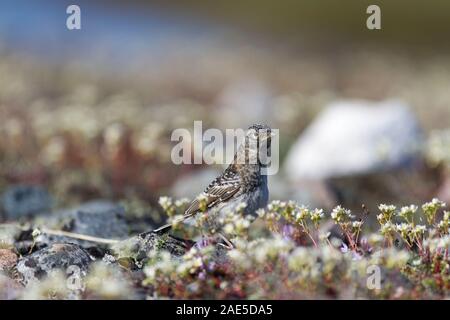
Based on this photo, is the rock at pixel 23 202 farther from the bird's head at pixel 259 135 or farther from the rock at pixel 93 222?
the bird's head at pixel 259 135

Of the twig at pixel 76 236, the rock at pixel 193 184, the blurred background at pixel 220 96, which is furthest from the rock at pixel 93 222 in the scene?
the rock at pixel 193 184

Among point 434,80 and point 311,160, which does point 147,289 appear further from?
point 434,80

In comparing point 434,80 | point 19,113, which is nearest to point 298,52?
point 434,80

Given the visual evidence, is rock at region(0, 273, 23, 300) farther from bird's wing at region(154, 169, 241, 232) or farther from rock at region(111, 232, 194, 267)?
bird's wing at region(154, 169, 241, 232)

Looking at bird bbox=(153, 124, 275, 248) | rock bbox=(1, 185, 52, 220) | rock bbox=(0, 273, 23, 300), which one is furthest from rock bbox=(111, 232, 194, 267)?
rock bbox=(1, 185, 52, 220)

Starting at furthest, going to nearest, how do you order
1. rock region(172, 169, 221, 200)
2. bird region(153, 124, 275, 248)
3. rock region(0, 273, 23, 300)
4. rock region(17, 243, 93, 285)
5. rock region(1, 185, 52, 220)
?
rock region(172, 169, 221, 200) → rock region(1, 185, 52, 220) → bird region(153, 124, 275, 248) → rock region(17, 243, 93, 285) → rock region(0, 273, 23, 300)
